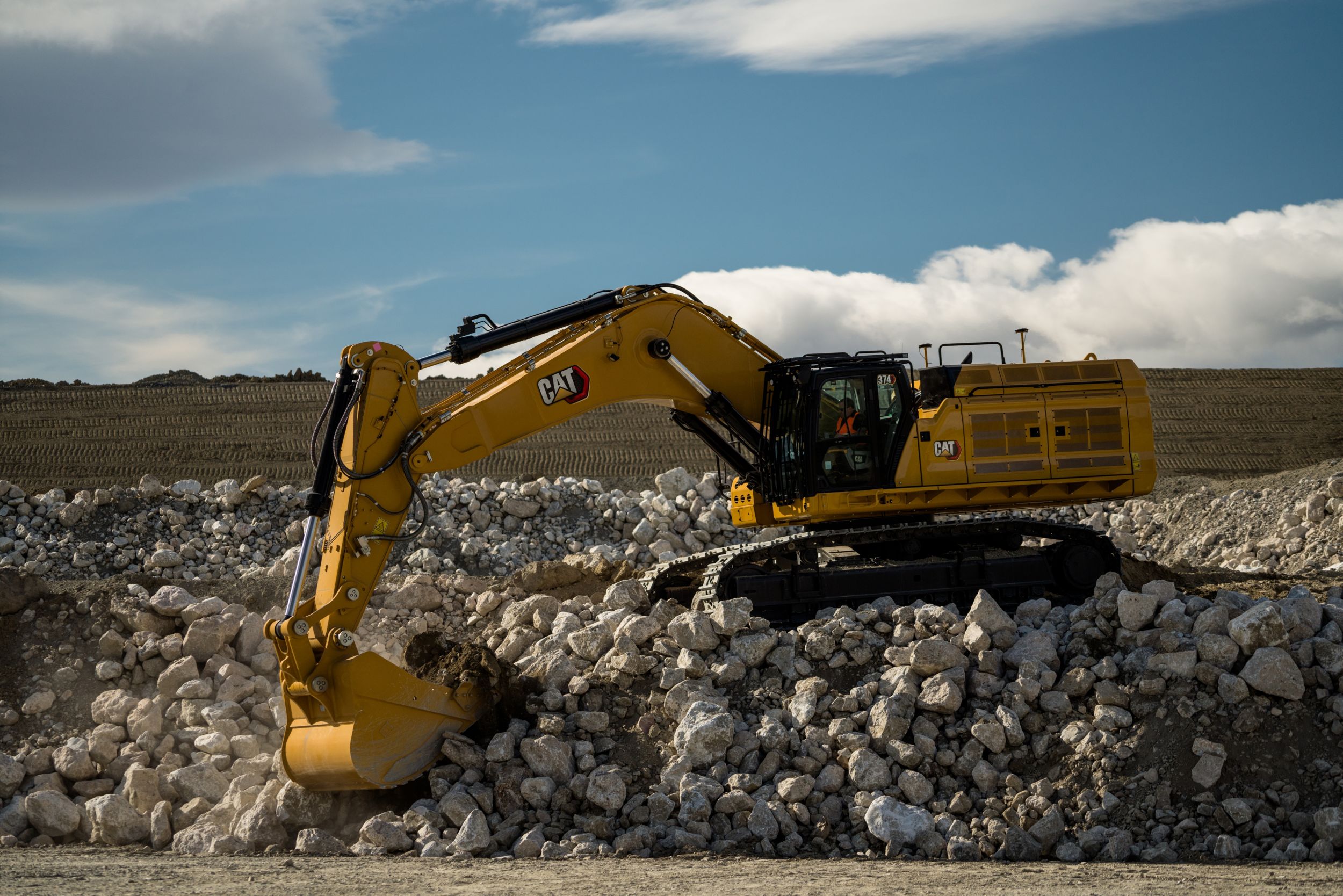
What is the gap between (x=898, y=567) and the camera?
33.9 ft

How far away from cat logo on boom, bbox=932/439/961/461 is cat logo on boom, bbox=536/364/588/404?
117 inches

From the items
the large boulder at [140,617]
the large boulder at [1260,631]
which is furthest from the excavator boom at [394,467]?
the large boulder at [1260,631]

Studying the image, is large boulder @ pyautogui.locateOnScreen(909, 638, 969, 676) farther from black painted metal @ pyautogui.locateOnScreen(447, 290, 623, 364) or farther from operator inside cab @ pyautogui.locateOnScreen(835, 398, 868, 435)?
black painted metal @ pyautogui.locateOnScreen(447, 290, 623, 364)

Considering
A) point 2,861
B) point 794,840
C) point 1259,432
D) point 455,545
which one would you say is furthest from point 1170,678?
point 1259,432

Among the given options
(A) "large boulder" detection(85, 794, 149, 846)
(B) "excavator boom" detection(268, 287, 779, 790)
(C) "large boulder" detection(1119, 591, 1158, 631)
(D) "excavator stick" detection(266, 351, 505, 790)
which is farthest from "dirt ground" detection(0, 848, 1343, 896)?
(C) "large boulder" detection(1119, 591, 1158, 631)

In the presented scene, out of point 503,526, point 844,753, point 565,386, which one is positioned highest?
point 565,386

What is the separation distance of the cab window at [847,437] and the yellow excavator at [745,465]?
16 mm

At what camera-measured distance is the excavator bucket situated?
26.9 feet

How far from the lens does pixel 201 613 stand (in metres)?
11.3

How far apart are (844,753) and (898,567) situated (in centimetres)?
232

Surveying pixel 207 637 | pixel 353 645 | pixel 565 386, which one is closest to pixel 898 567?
pixel 565 386

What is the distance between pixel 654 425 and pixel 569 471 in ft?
Answer: 8.99

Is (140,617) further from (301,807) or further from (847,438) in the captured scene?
(847,438)

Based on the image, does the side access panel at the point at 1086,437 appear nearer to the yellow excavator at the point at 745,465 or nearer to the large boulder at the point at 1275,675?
the yellow excavator at the point at 745,465
